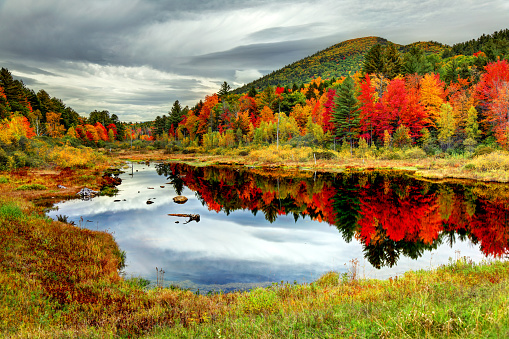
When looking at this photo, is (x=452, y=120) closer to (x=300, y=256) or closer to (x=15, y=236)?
(x=300, y=256)

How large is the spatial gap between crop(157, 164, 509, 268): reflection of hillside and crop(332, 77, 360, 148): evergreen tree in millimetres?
25273

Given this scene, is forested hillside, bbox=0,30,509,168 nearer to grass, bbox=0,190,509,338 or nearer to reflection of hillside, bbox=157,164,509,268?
reflection of hillside, bbox=157,164,509,268

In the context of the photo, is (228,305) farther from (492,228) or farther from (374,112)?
(374,112)

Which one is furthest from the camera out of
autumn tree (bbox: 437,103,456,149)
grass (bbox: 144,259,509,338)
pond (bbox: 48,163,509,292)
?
autumn tree (bbox: 437,103,456,149)

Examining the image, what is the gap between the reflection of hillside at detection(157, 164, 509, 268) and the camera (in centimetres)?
1425

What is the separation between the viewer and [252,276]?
11453 millimetres

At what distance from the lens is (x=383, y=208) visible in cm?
2052

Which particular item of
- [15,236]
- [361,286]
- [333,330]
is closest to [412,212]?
[361,286]

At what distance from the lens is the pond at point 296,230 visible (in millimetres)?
11945

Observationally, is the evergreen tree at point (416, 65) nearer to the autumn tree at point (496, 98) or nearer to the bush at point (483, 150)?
the autumn tree at point (496, 98)

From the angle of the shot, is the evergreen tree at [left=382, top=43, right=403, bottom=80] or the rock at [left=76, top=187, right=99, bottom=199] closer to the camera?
the rock at [left=76, top=187, right=99, bottom=199]

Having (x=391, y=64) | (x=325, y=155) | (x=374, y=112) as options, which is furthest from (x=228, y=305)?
(x=391, y=64)

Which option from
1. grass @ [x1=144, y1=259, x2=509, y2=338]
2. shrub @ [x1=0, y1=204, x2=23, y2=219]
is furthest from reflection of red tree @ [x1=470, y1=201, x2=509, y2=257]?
shrub @ [x1=0, y1=204, x2=23, y2=219]

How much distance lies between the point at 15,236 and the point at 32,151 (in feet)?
124
